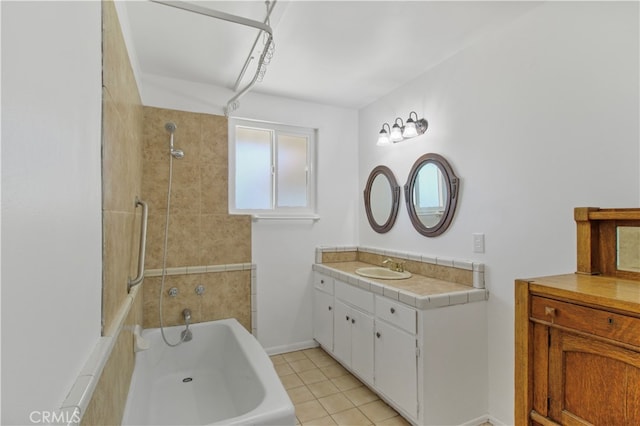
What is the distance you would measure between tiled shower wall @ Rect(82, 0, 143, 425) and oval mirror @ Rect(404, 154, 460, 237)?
2.08 m

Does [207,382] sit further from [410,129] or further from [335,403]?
[410,129]

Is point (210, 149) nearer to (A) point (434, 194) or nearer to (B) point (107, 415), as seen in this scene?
(A) point (434, 194)

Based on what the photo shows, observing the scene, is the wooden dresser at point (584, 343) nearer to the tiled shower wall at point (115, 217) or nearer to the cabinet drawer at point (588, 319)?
the cabinet drawer at point (588, 319)

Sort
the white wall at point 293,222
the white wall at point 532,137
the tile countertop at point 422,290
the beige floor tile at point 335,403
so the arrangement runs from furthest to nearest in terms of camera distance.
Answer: the white wall at point 293,222, the beige floor tile at point 335,403, the tile countertop at point 422,290, the white wall at point 532,137

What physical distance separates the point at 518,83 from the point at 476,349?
168 cm

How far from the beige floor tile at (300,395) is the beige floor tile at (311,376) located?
0.10 metres

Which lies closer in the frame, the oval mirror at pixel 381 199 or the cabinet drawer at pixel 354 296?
the cabinet drawer at pixel 354 296

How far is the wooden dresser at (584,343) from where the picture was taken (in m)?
1.01

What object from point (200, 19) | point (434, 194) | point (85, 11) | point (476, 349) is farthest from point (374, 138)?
point (85, 11)

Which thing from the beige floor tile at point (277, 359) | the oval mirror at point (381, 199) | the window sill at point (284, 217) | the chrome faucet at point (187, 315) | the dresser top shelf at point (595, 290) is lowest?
the beige floor tile at point (277, 359)

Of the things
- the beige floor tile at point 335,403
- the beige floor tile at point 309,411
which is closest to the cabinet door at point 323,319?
the beige floor tile at point 335,403

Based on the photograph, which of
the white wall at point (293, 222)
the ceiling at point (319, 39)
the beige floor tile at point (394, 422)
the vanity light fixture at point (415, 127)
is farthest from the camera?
the white wall at point (293, 222)

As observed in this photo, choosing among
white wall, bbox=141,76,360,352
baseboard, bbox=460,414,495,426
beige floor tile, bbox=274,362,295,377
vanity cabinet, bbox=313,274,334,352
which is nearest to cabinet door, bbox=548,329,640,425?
baseboard, bbox=460,414,495,426

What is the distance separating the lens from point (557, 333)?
1193mm
